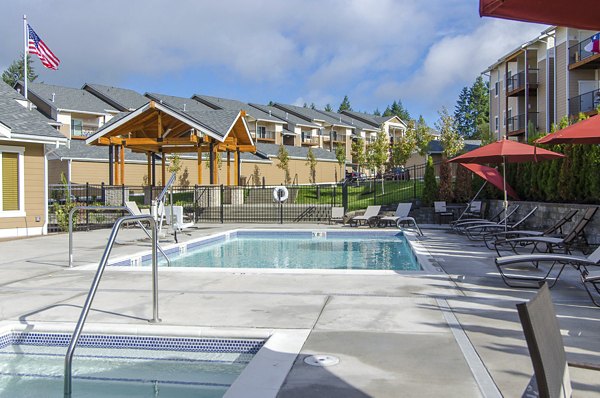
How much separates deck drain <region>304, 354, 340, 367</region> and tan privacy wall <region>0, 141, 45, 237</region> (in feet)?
46.3

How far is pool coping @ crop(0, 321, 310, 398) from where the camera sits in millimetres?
3625

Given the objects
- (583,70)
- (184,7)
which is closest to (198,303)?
(184,7)

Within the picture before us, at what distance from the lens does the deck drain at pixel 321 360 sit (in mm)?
4066

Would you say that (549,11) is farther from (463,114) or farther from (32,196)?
(463,114)

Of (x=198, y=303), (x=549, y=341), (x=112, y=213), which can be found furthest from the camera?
(x=112, y=213)

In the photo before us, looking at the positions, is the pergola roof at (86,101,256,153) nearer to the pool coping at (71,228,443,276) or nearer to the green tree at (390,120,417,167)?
the pool coping at (71,228,443,276)

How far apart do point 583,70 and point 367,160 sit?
52.9 feet

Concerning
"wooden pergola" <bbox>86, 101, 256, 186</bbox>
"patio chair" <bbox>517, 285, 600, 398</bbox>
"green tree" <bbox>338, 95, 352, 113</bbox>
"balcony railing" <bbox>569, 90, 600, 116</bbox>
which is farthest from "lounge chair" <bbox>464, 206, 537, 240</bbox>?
"green tree" <bbox>338, 95, 352, 113</bbox>

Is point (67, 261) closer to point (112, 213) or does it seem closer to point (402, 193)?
point (112, 213)

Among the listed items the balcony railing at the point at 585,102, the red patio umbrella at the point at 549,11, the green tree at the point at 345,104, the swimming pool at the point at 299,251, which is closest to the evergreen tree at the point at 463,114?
the green tree at the point at 345,104

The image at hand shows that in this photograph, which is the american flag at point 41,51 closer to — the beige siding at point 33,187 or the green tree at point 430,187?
the beige siding at point 33,187

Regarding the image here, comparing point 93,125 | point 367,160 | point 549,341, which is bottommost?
point 549,341

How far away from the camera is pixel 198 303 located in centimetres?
642

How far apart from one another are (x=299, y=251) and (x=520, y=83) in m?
28.2
